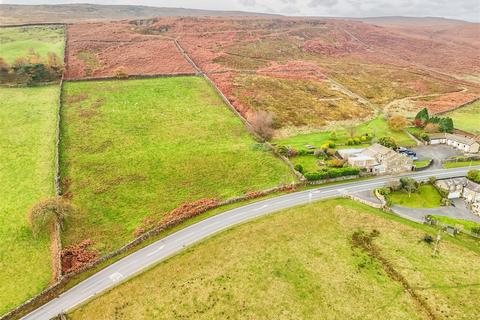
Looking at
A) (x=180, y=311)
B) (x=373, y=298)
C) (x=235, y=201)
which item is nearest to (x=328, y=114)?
(x=235, y=201)

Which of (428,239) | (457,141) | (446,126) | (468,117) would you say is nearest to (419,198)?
(428,239)


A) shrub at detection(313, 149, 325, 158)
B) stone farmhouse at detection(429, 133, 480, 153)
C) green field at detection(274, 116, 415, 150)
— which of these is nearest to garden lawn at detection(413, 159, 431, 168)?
green field at detection(274, 116, 415, 150)

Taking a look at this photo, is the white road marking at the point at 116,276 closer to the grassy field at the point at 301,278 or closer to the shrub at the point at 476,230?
the grassy field at the point at 301,278

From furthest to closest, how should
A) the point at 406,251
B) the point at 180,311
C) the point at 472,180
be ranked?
the point at 472,180 < the point at 406,251 < the point at 180,311

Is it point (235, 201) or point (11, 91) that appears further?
point (11, 91)

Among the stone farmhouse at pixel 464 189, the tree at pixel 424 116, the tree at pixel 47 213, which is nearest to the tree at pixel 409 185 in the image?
the stone farmhouse at pixel 464 189

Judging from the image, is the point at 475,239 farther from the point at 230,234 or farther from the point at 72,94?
the point at 72,94

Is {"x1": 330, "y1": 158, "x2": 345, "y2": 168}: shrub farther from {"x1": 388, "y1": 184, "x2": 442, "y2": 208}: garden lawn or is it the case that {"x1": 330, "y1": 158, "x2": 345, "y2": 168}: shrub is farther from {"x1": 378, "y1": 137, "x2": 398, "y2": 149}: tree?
{"x1": 378, "y1": 137, "x2": 398, "y2": 149}: tree
